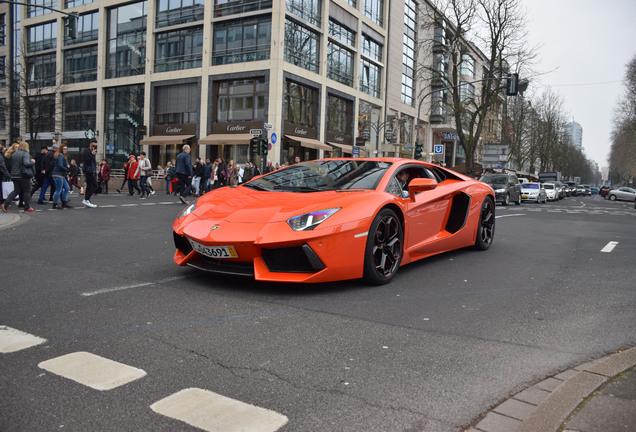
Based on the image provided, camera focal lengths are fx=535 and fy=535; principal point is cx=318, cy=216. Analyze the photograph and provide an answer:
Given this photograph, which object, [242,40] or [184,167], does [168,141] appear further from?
[184,167]

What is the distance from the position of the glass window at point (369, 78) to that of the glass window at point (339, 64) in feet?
5.52

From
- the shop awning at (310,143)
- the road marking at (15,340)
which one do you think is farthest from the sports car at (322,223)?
the shop awning at (310,143)

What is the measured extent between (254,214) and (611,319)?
305 cm

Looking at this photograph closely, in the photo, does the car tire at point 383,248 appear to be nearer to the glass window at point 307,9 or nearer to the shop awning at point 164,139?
the glass window at point 307,9

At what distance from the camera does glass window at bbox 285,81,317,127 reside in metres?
32.8

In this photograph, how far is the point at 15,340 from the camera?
3.22 meters

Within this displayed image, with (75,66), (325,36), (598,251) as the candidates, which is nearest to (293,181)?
(598,251)

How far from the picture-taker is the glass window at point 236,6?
3172 cm

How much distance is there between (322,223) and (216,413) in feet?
7.75

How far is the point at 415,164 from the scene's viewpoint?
6410 mm

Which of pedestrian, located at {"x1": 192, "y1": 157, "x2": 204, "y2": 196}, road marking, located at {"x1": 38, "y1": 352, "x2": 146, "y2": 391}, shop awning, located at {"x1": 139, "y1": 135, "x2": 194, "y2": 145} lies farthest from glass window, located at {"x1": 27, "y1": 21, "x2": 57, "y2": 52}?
road marking, located at {"x1": 38, "y1": 352, "x2": 146, "y2": 391}

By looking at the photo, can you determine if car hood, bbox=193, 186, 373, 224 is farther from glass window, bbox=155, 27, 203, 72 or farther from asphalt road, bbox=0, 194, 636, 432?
glass window, bbox=155, 27, 203, 72

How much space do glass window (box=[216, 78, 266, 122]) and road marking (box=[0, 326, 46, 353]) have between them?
1169 inches

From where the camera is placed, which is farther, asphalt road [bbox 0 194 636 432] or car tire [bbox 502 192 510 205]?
car tire [bbox 502 192 510 205]
